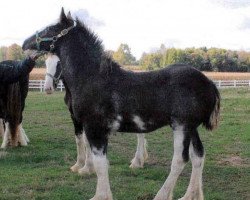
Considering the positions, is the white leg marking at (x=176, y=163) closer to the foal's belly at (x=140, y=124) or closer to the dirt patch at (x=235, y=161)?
the foal's belly at (x=140, y=124)

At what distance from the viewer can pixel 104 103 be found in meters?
5.70

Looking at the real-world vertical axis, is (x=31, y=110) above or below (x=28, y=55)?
below

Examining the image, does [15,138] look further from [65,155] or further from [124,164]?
[124,164]

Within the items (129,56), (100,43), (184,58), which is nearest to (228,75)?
(184,58)

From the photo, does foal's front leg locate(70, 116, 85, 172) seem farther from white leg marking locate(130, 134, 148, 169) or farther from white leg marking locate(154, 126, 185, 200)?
white leg marking locate(154, 126, 185, 200)

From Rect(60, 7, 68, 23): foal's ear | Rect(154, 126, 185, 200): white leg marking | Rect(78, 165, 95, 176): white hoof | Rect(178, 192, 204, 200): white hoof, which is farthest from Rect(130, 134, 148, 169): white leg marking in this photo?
Rect(60, 7, 68, 23): foal's ear

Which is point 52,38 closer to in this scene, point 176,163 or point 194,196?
point 176,163

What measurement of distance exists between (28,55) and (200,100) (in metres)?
2.43

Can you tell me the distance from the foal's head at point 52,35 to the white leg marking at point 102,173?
61.7 inches

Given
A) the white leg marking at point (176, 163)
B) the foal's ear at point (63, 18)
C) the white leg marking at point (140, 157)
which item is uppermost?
the foal's ear at point (63, 18)

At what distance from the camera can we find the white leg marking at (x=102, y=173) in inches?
227

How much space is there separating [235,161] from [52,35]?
192 inches

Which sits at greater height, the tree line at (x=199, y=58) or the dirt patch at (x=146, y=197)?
the tree line at (x=199, y=58)

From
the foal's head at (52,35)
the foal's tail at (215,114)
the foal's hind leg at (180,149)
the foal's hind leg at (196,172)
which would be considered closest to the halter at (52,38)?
the foal's head at (52,35)
